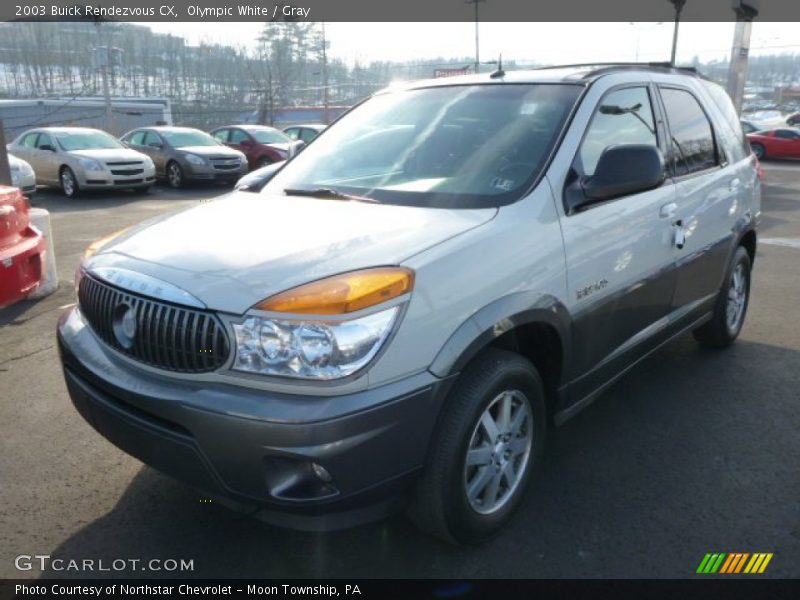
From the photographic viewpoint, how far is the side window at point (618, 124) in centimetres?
317

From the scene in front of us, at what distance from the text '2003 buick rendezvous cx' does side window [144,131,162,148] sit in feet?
49.1

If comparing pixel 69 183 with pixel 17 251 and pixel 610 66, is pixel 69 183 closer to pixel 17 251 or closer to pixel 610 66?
pixel 17 251

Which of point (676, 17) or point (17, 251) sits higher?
point (676, 17)

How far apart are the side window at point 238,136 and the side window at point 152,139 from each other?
289 centimetres

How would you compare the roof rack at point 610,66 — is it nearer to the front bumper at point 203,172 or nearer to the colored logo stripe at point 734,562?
the colored logo stripe at point 734,562

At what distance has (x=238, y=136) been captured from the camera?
19875mm

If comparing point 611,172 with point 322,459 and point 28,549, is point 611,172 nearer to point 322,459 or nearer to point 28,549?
point 322,459

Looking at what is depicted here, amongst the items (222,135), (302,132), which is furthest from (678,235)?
(302,132)

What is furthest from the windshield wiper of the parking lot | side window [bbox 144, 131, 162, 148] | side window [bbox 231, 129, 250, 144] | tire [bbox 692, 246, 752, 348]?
side window [bbox 231, 129, 250, 144]

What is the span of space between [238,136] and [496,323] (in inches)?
740

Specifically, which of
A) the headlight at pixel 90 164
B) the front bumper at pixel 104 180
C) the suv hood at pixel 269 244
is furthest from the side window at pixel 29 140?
the suv hood at pixel 269 244

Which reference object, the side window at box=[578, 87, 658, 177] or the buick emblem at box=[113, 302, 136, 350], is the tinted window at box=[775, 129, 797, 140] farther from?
the buick emblem at box=[113, 302, 136, 350]

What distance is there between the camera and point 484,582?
2.55m

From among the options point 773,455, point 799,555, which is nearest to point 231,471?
point 799,555
